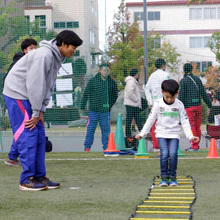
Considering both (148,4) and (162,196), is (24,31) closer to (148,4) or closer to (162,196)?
(148,4)

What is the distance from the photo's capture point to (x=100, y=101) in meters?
12.4

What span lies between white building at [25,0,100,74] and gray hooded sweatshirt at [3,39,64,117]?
6.94 m

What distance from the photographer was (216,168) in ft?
26.9

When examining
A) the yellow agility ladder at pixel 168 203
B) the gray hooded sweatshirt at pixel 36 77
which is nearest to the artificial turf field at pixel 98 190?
the yellow agility ladder at pixel 168 203

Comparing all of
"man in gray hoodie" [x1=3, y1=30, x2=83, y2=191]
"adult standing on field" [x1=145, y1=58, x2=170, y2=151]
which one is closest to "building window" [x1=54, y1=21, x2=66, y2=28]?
"adult standing on field" [x1=145, y1=58, x2=170, y2=151]

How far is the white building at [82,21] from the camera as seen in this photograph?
13439mm

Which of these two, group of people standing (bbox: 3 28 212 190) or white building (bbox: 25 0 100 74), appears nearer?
group of people standing (bbox: 3 28 212 190)

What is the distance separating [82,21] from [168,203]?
9.46 meters

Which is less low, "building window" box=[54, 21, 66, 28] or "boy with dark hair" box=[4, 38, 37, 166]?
"building window" box=[54, 21, 66, 28]

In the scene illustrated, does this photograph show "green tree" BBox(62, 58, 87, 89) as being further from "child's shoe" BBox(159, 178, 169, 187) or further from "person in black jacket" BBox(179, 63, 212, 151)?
"child's shoe" BBox(159, 178, 169, 187)

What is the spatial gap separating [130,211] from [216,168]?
11.7ft

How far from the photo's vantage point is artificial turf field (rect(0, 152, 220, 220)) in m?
4.85

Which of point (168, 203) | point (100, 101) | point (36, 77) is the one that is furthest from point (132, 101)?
point (168, 203)

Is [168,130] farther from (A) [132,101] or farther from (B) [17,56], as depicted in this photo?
(A) [132,101]
